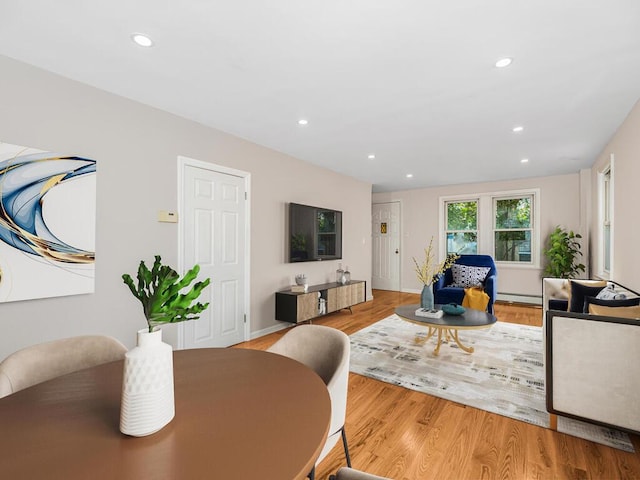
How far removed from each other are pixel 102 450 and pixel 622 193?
454 cm

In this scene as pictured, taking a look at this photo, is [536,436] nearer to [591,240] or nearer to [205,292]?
[205,292]

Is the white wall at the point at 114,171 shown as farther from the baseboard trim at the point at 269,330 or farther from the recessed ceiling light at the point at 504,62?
the recessed ceiling light at the point at 504,62

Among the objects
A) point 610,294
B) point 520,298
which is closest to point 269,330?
point 610,294

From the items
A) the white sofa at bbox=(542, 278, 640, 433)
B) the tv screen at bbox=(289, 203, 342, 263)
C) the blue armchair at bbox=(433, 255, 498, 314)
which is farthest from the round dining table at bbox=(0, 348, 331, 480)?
the blue armchair at bbox=(433, 255, 498, 314)

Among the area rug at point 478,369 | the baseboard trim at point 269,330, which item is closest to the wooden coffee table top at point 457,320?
the area rug at point 478,369

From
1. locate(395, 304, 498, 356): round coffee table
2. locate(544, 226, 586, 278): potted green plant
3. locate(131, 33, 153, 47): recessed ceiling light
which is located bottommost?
locate(395, 304, 498, 356): round coffee table

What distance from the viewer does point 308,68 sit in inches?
89.5

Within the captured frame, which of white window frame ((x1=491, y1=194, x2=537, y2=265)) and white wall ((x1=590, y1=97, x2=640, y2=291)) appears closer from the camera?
white wall ((x1=590, y1=97, x2=640, y2=291))

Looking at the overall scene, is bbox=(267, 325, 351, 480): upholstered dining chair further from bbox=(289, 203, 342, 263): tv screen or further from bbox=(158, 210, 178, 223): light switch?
bbox=(289, 203, 342, 263): tv screen

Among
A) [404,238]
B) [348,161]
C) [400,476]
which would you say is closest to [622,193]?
[348,161]

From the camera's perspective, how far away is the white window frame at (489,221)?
6.00 m

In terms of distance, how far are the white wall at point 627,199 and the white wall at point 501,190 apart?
1.99 metres

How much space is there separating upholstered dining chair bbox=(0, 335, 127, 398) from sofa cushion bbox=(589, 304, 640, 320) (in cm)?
277

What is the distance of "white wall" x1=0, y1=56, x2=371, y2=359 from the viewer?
7.16 feet
